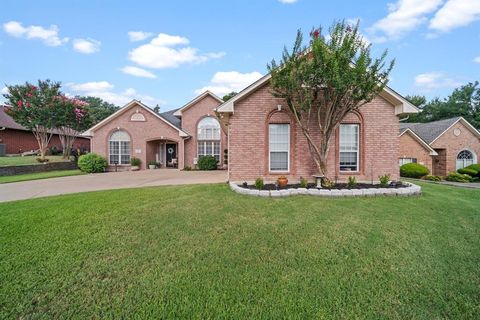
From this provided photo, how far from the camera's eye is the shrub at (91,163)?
17.7m

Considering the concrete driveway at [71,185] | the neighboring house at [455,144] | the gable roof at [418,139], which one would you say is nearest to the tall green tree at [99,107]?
the concrete driveway at [71,185]

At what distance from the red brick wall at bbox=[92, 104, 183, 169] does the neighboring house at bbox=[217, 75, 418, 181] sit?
Answer: 11.7m

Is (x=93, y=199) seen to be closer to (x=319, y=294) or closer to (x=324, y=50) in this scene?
(x=319, y=294)

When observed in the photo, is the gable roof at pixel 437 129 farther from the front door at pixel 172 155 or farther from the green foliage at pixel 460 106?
the front door at pixel 172 155

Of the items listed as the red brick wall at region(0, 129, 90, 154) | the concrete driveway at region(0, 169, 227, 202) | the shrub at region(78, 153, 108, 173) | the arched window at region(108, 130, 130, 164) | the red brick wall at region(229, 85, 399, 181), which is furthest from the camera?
the red brick wall at region(0, 129, 90, 154)

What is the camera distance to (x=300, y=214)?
19.4 feet

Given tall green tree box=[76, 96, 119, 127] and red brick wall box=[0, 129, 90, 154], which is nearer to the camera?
red brick wall box=[0, 129, 90, 154]

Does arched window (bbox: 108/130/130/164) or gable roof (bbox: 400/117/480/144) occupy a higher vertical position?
gable roof (bbox: 400/117/480/144)

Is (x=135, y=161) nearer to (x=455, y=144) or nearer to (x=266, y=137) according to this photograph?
(x=266, y=137)

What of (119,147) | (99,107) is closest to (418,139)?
(119,147)

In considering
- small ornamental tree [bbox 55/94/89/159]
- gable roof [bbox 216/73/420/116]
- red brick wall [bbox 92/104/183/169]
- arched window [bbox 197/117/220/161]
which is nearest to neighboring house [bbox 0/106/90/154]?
small ornamental tree [bbox 55/94/89/159]

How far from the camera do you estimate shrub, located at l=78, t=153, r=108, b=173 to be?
17.7 m

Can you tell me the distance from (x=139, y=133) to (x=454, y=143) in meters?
30.8

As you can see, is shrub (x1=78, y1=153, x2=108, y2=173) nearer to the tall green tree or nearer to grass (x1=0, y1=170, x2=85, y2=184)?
grass (x1=0, y1=170, x2=85, y2=184)
